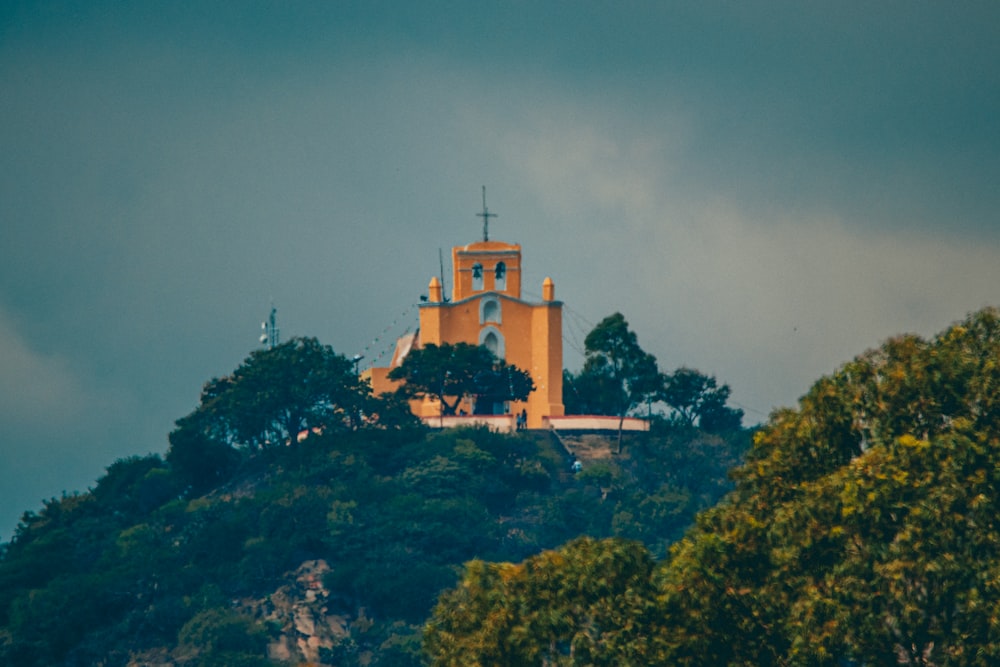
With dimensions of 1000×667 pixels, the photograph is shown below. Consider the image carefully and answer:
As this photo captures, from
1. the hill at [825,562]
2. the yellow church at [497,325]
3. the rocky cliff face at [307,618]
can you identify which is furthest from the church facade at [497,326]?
the hill at [825,562]

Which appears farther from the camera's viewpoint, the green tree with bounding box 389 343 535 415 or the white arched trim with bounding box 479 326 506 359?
the white arched trim with bounding box 479 326 506 359

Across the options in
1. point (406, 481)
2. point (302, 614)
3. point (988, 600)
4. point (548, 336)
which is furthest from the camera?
point (548, 336)

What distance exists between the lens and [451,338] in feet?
328

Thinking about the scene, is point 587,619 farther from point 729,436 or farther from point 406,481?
point 729,436

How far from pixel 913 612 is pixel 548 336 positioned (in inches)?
2169

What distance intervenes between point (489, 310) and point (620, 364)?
654 cm

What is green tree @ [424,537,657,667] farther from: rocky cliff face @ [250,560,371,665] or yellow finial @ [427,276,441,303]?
yellow finial @ [427,276,441,303]

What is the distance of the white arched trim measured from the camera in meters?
99.8

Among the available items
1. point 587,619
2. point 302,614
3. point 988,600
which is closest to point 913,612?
point 988,600

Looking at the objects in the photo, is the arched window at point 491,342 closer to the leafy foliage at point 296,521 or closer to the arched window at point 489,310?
the arched window at point 489,310

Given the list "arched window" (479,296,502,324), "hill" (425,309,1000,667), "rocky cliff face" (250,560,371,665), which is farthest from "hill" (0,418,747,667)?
"hill" (425,309,1000,667)

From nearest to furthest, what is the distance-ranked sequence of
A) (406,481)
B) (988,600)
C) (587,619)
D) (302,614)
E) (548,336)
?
(988,600) < (587,619) < (302,614) < (406,481) < (548,336)

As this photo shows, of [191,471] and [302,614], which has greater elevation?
[191,471]

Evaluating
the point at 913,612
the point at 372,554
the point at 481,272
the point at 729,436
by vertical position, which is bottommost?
the point at 913,612
